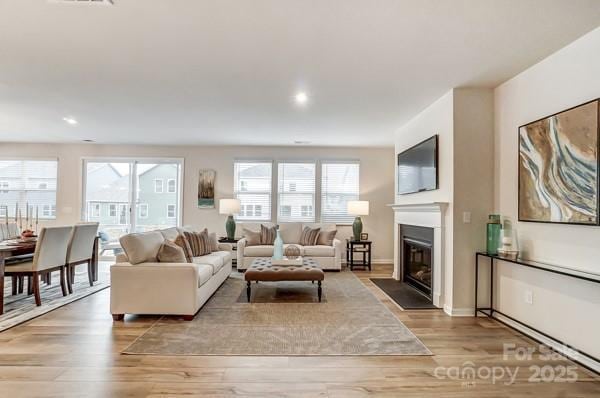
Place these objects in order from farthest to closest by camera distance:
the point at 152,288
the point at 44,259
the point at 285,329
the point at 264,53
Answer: the point at 44,259, the point at 152,288, the point at 285,329, the point at 264,53

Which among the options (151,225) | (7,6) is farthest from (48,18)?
(151,225)

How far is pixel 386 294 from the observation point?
4.77 metres

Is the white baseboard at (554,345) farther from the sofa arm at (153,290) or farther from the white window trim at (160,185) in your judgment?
the white window trim at (160,185)

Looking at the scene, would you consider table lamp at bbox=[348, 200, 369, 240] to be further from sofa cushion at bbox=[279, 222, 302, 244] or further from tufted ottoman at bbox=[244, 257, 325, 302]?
tufted ottoman at bbox=[244, 257, 325, 302]

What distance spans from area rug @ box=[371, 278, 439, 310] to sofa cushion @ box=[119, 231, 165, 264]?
118 inches

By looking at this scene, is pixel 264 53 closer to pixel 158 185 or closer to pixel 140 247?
pixel 140 247

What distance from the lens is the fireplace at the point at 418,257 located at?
15.0 ft

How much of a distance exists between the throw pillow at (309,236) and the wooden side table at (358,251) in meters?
0.70

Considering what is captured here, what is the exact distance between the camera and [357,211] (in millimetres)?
7023

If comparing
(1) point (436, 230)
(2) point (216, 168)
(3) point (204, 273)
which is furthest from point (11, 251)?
(1) point (436, 230)

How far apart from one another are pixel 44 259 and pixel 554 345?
544 cm

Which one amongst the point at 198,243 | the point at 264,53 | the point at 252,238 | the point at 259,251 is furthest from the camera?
the point at 252,238

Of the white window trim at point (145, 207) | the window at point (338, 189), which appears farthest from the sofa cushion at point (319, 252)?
the white window trim at point (145, 207)

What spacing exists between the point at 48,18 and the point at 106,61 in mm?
739
